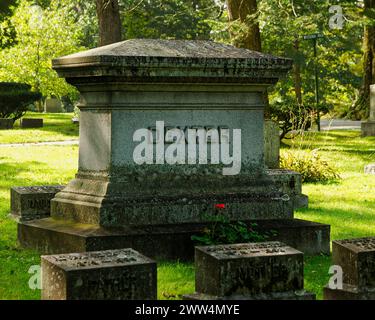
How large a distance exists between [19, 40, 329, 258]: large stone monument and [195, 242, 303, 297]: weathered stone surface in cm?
162

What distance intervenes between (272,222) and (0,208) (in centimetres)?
420

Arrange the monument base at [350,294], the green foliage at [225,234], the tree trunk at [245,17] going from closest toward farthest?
the monument base at [350,294] < the green foliage at [225,234] < the tree trunk at [245,17]

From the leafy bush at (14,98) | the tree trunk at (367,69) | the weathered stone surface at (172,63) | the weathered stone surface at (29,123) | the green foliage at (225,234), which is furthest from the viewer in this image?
the tree trunk at (367,69)

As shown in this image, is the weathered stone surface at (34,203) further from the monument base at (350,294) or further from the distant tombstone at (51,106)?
the distant tombstone at (51,106)

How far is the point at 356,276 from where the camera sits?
20.6 ft

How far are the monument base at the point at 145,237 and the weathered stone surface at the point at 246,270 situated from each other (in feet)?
4.92

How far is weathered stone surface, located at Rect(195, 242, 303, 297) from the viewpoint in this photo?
602 cm

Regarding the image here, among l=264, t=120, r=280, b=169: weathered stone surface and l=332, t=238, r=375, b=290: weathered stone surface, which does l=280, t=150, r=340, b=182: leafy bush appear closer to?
l=264, t=120, r=280, b=169: weathered stone surface

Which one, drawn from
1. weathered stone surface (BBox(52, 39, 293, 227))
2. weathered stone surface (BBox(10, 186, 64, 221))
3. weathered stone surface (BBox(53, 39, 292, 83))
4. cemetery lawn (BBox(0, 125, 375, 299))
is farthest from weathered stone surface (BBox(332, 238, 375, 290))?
→ weathered stone surface (BBox(10, 186, 64, 221))

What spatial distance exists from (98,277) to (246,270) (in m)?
1.12

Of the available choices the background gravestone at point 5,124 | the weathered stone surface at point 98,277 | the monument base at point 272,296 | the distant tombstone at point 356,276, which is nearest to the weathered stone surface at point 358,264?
the distant tombstone at point 356,276

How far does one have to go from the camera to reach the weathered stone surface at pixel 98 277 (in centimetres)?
554

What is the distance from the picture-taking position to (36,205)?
961 centimetres
